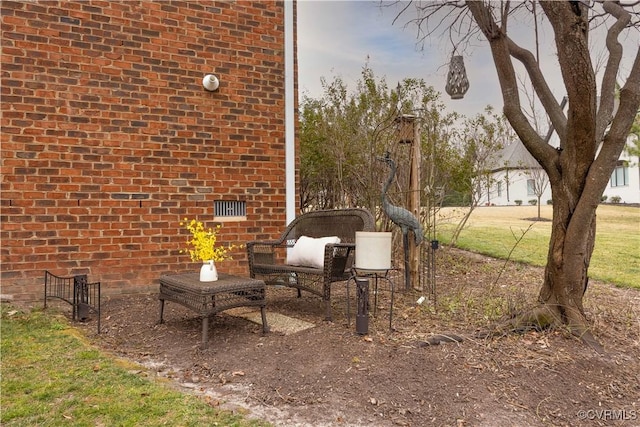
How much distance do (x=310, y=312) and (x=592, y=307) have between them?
297 cm

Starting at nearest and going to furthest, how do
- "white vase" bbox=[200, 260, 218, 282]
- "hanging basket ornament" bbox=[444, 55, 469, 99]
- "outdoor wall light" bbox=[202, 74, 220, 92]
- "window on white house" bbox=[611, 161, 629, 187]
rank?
"white vase" bbox=[200, 260, 218, 282] → "hanging basket ornament" bbox=[444, 55, 469, 99] → "outdoor wall light" bbox=[202, 74, 220, 92] → "window on white house" bbox=[611, 161, 629, 187]

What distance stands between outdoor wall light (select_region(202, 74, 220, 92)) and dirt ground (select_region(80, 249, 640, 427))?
2.79 meters

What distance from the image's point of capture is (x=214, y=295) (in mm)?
3680

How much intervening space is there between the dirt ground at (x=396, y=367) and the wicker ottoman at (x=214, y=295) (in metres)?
0.29

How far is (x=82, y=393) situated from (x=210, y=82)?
4092 mm

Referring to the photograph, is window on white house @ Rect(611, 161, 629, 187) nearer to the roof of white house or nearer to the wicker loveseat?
the roof of white house

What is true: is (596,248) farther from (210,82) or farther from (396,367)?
(396,367)

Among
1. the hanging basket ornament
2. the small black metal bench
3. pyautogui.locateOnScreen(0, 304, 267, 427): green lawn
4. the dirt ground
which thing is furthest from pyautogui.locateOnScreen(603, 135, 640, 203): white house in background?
pyautogui.locateOnScreen(0, 304, 267, 427): green lawn

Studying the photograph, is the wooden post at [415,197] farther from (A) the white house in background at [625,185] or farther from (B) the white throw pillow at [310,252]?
(A) the white house in background at [625,185]

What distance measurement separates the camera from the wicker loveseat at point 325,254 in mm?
4297

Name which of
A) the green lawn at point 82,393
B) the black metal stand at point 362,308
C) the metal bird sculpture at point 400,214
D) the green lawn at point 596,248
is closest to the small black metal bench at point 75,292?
the green lawn at point 82,393

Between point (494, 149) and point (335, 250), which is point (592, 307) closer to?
point (335, 250)

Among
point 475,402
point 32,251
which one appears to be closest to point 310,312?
point 475,402

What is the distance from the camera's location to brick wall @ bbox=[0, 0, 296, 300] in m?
5.02
